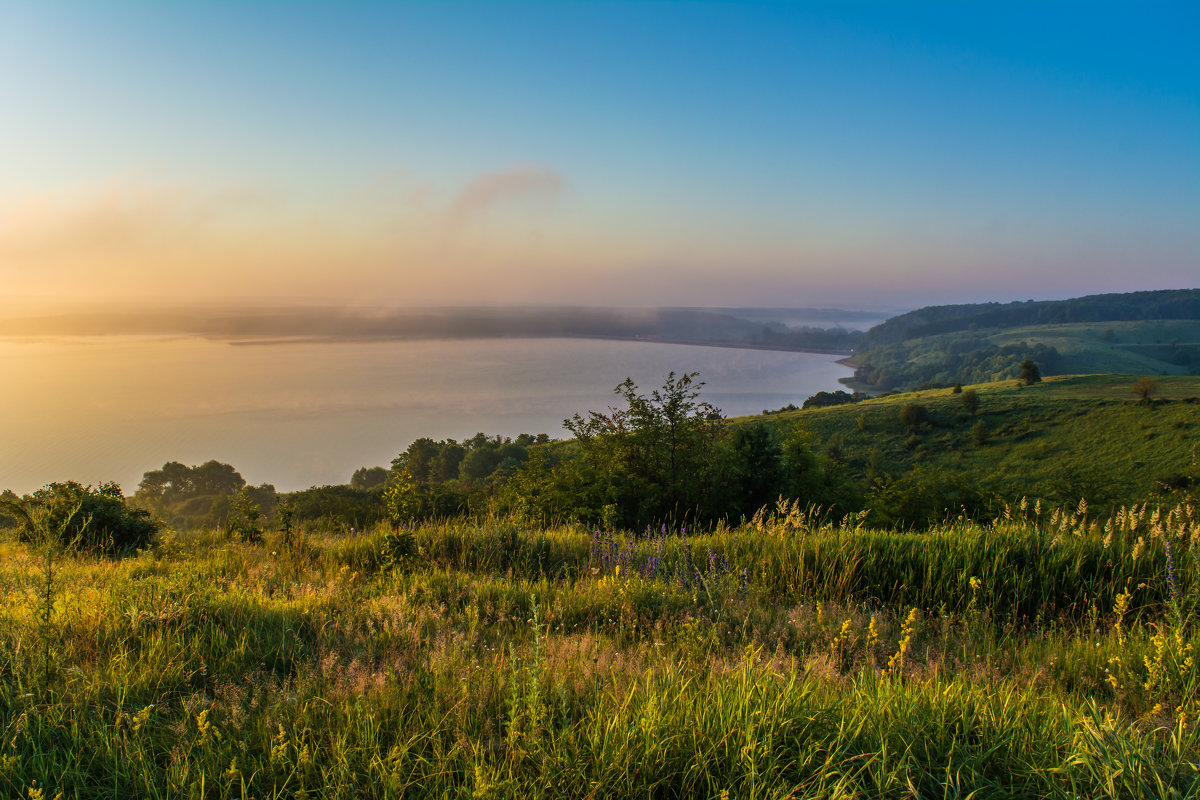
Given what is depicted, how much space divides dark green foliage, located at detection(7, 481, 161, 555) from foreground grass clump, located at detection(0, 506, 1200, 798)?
8.61 feet

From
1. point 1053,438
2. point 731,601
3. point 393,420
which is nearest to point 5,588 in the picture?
point 731,601

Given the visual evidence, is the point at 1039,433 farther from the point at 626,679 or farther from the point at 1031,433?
the point at 626,679

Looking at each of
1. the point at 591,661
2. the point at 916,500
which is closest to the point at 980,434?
the point at 916,500

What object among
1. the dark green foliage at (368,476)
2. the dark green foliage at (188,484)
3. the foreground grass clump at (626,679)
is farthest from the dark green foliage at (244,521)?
the dark green foliage at (368,476)

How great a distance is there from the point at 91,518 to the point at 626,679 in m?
7.85

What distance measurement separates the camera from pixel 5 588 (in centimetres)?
470

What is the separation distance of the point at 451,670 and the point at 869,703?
193cm

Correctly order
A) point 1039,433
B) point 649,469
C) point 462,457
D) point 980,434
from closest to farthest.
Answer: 1. point 649,469
2. point 462,457
3. point 1039,433
4. point 980,434

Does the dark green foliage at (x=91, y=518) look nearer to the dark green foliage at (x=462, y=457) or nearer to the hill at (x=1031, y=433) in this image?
the dark green foliage at (x=462, y=457)

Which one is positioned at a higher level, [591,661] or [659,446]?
[591,661]

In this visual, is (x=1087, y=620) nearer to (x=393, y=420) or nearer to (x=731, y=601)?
(x=731, y=601)

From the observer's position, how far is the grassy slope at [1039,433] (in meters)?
69.4

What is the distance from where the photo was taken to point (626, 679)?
8.95 ft

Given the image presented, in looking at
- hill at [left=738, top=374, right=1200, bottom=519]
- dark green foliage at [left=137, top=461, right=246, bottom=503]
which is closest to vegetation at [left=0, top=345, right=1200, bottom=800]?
hill at [left=738, top=374, right=1200, bottom=519]
